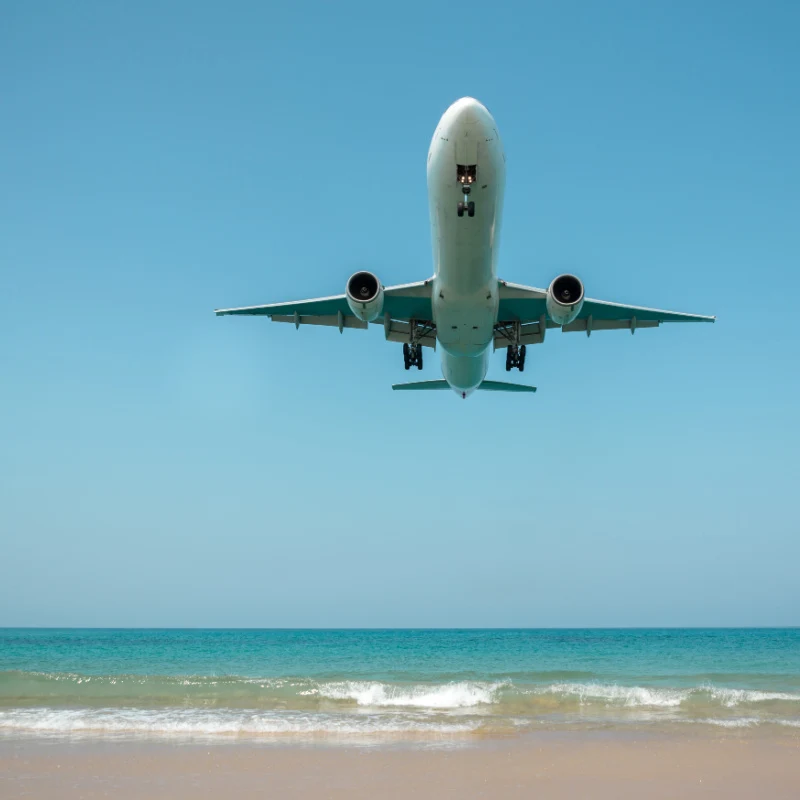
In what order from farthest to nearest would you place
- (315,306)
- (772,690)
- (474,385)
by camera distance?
(772,690), (474,385), (315,306)

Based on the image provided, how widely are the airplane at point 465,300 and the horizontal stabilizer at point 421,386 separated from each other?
0.12 feet

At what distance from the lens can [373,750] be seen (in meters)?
16.1

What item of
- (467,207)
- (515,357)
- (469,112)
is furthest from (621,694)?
(469,112)

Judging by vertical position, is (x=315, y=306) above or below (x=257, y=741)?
above

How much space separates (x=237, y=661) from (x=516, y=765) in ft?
126

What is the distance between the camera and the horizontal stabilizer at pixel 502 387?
27.6 metres


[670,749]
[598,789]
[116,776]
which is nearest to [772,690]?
[670,749]

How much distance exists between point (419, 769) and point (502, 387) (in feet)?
52.4

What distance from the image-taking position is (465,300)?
784 inches

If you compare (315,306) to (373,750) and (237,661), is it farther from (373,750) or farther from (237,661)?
(237,661)

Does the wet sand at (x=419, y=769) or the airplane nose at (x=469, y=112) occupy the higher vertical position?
the airplane nose at (x=469, y=112)

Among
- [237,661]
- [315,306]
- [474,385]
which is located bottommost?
[237,661]

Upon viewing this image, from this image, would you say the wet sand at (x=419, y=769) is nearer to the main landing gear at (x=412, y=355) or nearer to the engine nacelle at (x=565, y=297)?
the engine nacelle at (x=565, y=297)

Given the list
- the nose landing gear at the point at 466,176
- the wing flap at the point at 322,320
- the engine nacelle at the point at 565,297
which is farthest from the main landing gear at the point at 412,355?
the nose landing gear at the point at 466,176
